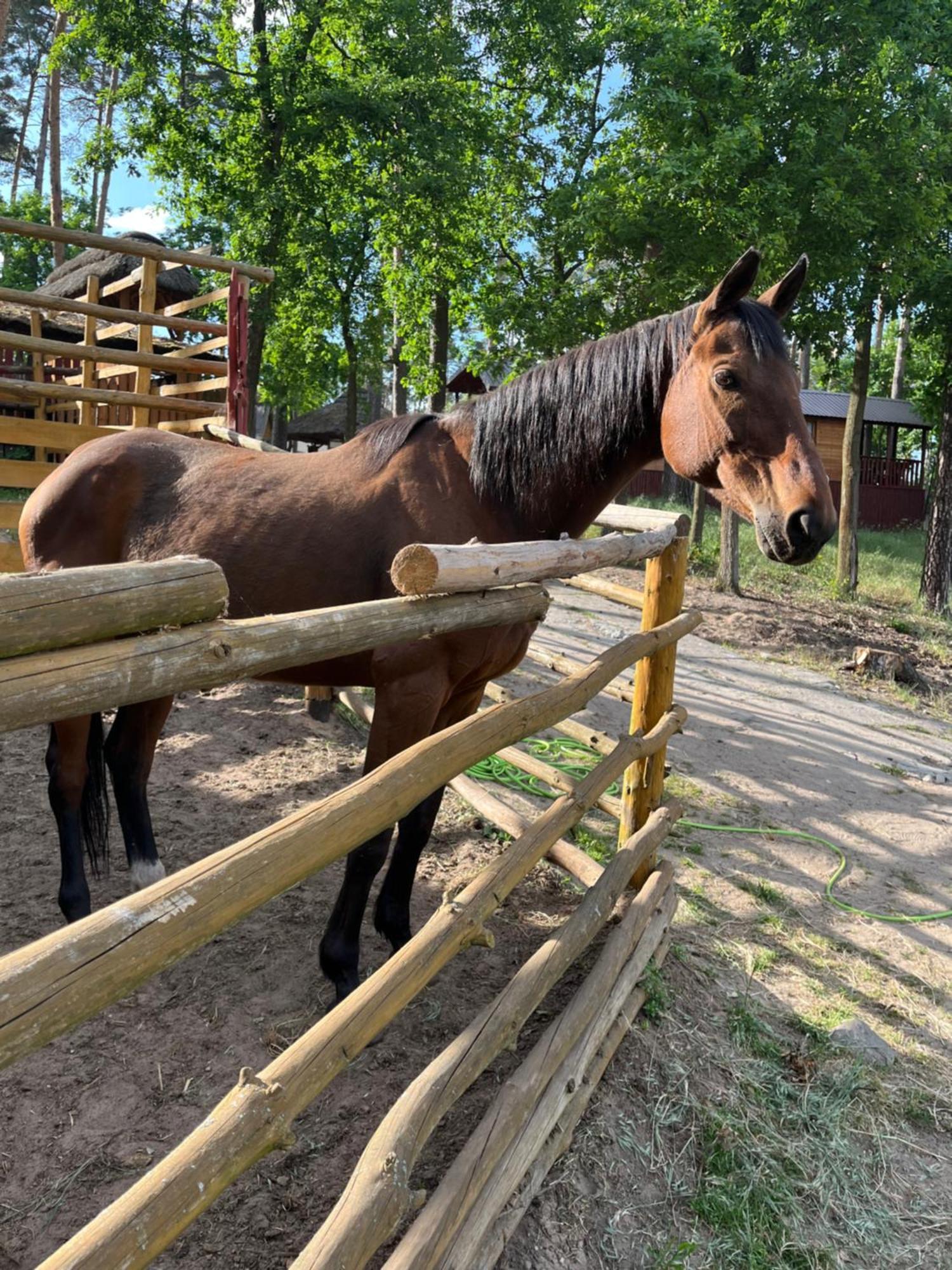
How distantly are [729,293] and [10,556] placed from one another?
407cm

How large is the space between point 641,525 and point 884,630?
8.61 meters

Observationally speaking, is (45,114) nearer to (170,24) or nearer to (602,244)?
(170,24)

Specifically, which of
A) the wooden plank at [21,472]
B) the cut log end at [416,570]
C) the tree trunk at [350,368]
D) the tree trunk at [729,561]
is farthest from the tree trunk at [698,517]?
the cut log end at [416,570]

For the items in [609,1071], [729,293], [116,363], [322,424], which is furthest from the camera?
[322,424]

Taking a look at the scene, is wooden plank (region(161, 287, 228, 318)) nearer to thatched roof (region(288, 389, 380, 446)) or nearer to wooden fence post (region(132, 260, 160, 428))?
wooden fence post (region(132, 260, 160, 428))

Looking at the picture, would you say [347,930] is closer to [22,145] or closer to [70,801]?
[70,801]

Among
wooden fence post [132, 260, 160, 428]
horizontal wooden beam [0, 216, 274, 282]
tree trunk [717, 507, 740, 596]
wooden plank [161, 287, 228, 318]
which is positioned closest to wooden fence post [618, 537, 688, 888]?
horizontal wooden beam [0, 216, 274, 282]

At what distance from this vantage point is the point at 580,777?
503cm

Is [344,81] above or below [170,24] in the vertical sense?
below

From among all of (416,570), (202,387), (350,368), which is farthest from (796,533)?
(350,368)

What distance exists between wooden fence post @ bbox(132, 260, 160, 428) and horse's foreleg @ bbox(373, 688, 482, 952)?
4.60 metres

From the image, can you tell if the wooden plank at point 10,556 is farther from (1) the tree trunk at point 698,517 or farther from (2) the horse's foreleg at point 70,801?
(1) the tree trunk at point 698,517

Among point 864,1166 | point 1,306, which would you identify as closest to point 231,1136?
point 864,1166

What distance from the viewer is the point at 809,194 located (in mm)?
9484
